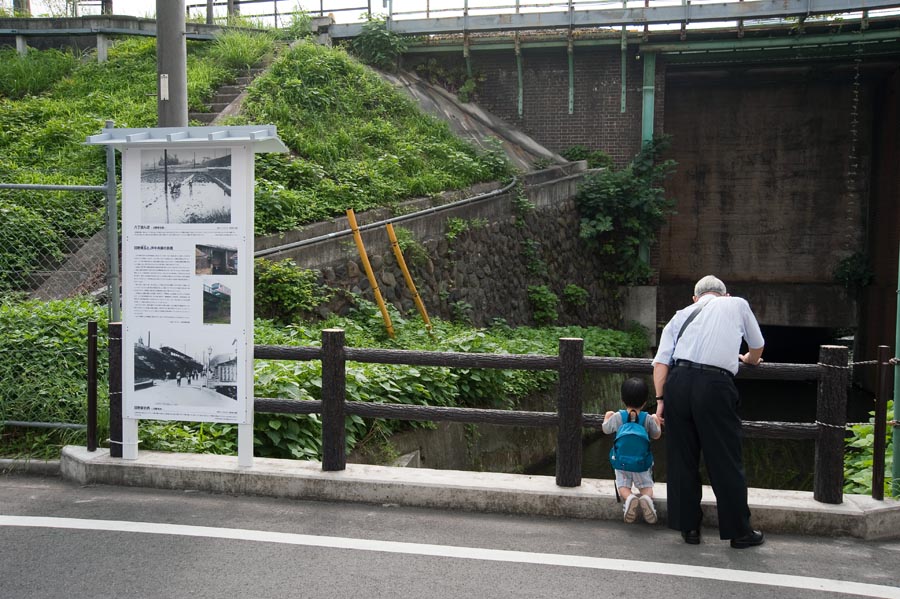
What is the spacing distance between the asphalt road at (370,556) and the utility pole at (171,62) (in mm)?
4548

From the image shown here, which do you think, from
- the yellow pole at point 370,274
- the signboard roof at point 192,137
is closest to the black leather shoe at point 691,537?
the signboard roof at point 192,137

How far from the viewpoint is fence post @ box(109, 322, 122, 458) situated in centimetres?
603

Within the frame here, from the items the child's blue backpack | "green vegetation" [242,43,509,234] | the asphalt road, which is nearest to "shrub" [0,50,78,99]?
"green vegetation" [242,43,509,234]

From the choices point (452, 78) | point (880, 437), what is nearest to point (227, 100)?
point (452, 78)

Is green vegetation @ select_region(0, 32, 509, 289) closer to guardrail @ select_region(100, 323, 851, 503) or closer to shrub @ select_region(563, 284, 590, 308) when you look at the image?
shrub @ select_region(563, 284, 590, 308)

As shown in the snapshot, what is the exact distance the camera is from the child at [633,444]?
17.2 ft

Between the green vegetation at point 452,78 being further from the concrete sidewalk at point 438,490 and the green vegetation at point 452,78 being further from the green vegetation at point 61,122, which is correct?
the concrete sidewalk at point 438,490

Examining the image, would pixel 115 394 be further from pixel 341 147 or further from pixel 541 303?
pixel 541 303

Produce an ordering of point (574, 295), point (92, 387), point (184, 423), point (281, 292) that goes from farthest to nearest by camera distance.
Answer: point (574, 295)
point (281, 292)
point (184, 423)
point (92, 387)

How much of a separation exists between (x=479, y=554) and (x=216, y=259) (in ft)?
8.60

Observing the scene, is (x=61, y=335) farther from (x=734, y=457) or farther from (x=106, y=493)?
(x=734, y=457)

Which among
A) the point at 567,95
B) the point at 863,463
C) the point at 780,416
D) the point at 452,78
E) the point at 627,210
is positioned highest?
the point at 452,78

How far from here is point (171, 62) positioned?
8695 mm

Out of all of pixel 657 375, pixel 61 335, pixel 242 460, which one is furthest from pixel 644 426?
pixel 61 335
